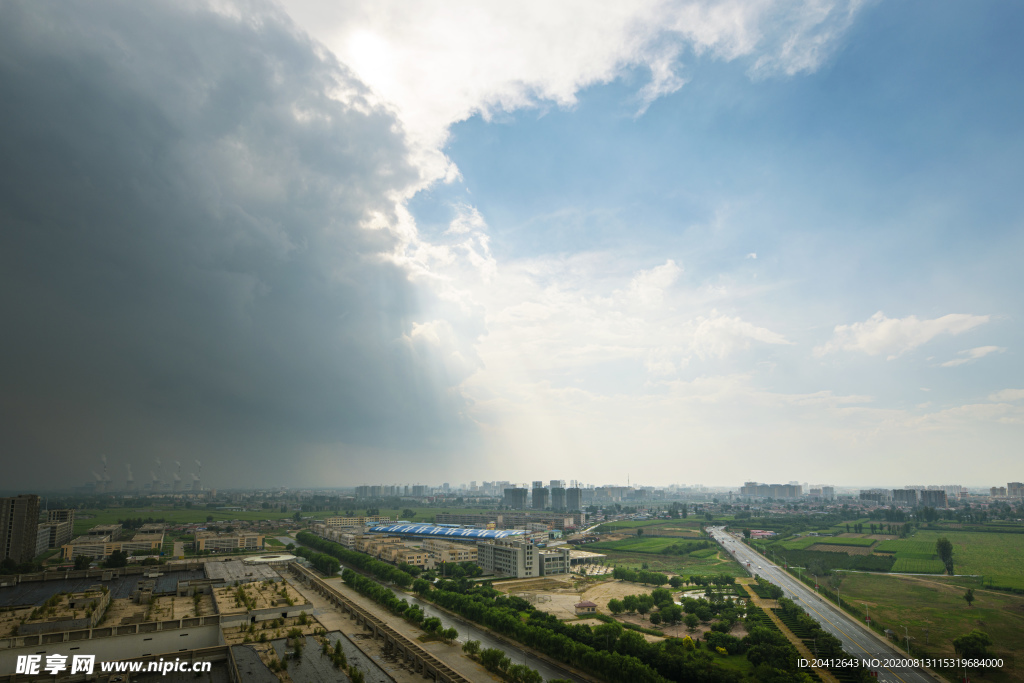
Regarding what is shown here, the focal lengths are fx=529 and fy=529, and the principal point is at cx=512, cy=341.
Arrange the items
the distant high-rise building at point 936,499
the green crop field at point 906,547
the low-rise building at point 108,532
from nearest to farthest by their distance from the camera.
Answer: the green crop field at point 906,547
the low-rise building at point 108,532
the distant high-rise building at point 936,499

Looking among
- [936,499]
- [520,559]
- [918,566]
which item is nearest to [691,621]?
[520,559]

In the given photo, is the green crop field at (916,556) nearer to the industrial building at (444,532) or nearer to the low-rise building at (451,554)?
the industrial building at (444,532)

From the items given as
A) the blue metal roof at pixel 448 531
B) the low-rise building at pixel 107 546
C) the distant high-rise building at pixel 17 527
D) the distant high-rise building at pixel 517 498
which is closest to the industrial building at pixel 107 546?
the low-rise building at pixel 107 546

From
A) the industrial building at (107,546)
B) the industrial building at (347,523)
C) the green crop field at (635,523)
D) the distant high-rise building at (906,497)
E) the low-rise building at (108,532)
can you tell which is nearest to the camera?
the industrial building at (107,546)

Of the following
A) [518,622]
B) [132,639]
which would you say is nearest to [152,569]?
[132,639]

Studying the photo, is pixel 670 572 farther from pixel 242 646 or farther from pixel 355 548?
pixel 242 646
